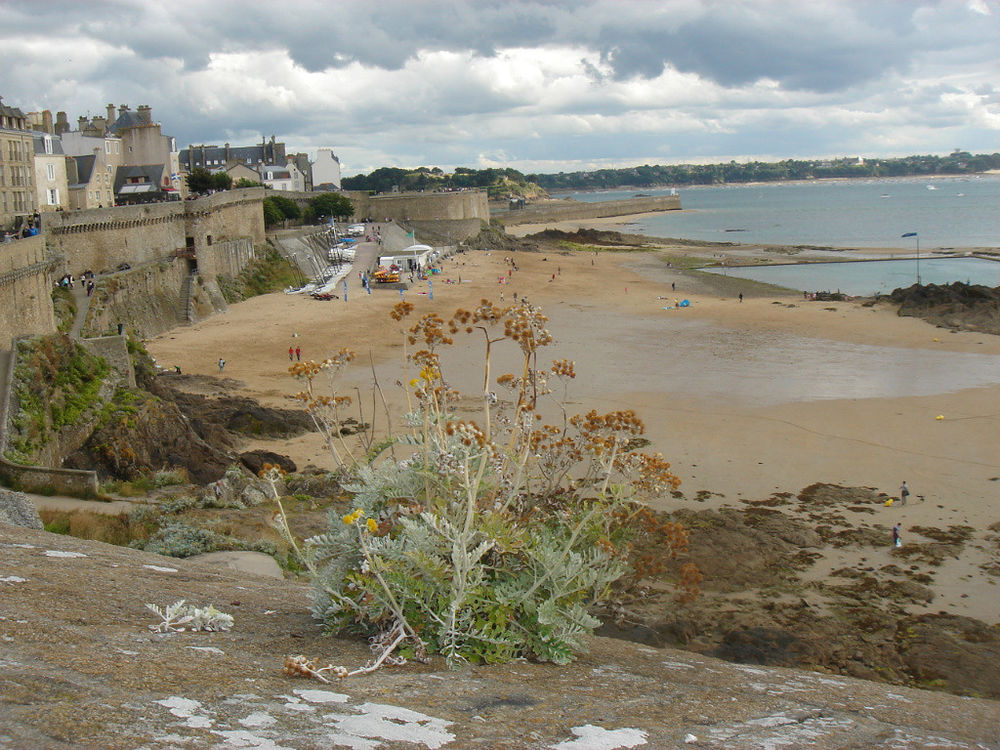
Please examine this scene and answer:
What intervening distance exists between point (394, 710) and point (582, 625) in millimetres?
A: 1605

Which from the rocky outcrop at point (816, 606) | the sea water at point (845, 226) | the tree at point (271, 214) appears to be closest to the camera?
the rocky outcrop at point (816, 606)

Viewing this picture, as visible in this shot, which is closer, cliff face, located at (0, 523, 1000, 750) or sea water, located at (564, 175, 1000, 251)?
cliff face, located at (0, 523, 1000, 750)

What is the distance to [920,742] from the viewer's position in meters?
4.95

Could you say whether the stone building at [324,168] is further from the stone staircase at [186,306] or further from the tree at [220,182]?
the stone staircase at [186,306]

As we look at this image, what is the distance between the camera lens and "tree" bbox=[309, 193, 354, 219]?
6775 cm

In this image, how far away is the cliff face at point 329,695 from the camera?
3.97 metres

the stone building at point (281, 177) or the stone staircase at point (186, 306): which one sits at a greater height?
the stone building at point (281, 177)

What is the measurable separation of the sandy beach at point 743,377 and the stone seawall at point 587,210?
67524 mm

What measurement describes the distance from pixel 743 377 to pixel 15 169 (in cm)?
2632

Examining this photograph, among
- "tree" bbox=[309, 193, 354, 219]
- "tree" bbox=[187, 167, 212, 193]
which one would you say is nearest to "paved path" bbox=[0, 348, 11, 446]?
"tree" bbox=[187, 167, 212, 193]

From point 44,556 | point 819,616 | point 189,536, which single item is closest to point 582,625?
point 44,556

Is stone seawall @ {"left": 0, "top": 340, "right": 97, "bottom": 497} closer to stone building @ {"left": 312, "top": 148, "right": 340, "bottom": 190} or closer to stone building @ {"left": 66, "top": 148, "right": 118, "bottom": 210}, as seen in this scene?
stone building @ {"left": 66, "top": 148, "right": 118, "bottom": 210}

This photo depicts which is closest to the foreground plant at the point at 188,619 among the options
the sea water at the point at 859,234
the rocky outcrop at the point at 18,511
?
the rocky outcrop at the point at 18,511

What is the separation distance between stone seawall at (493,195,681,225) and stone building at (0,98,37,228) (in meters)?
77.3
